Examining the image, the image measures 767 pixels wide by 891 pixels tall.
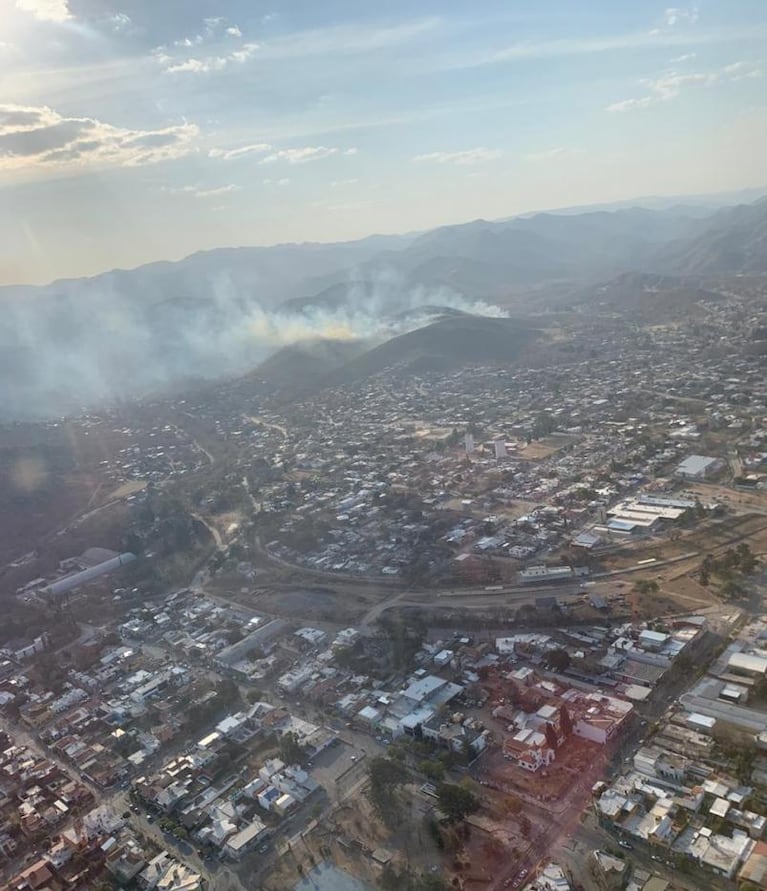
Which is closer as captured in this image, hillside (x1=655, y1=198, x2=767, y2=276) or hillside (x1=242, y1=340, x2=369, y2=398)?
hillside (x1=242, y1=340, x2=369, y2=398)

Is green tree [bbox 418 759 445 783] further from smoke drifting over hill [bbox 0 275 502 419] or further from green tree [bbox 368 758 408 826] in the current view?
smoke drifting over hill [bbox 0 275 502 419]

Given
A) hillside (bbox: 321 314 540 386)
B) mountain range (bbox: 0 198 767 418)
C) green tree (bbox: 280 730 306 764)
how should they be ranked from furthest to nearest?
1. mountain range (bbox: 0 198 767 418)
2. hillside (bbox: 321 314 540 386)
3. green tree (bbox: 280 730 306 764)

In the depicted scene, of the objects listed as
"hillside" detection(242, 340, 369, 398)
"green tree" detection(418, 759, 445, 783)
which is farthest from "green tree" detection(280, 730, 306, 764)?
"hillside" detection(242, 340, 369, 398)

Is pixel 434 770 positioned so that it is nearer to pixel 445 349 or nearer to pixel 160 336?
pixel 445 349

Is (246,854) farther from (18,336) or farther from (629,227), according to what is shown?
(629,227)

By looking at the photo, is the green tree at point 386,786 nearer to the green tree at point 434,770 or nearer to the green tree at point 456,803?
the green tree at point 434,770

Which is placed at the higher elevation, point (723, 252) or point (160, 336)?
point (723, 252)

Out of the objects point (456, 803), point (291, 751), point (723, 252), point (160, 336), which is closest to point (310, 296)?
point (160, 336)

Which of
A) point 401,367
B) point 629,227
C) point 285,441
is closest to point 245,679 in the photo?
point 285,441

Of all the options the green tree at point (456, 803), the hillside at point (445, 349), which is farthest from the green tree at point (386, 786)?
the hillside at point (445, 349)
